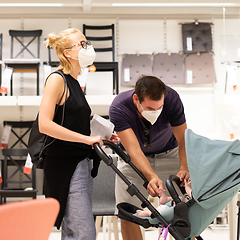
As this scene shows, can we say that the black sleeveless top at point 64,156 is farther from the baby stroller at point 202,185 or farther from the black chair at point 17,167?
the black chair at point 17,167

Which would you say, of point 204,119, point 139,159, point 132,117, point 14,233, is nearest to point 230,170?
point 139,159

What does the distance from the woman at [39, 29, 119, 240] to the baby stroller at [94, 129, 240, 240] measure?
11cm

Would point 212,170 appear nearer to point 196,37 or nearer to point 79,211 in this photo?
point 79,211

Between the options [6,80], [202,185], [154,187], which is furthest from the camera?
[6,80]

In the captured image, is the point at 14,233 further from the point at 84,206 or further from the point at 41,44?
the point at 41,44

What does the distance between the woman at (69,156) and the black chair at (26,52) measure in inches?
123

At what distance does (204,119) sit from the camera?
4.88 meters

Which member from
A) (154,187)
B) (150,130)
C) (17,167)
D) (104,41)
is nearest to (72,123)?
(154,187)

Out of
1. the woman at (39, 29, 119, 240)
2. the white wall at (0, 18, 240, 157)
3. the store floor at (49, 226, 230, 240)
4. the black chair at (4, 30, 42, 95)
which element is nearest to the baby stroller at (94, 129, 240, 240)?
the woman at (39, 29, 119, 240)

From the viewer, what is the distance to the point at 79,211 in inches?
53.2

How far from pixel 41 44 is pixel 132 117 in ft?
11.4

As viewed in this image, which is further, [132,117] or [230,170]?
[132,117]

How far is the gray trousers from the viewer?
4.41 feet

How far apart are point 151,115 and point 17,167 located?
332cm
